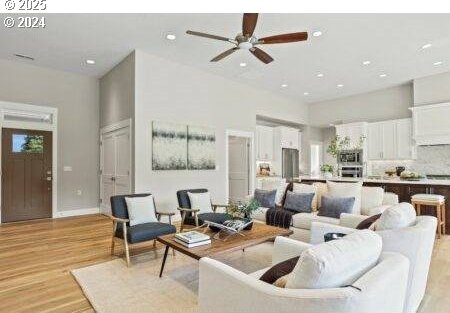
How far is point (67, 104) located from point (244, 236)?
567cm

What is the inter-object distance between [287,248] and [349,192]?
7.90 ft

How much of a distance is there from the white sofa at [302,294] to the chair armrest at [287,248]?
2.18 feet

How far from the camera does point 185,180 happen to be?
5.93m

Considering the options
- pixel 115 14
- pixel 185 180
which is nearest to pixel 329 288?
pixel 115 14

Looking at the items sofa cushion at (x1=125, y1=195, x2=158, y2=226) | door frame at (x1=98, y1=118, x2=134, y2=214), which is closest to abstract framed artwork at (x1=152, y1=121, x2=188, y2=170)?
door frame at (x1=98, y1=118, x2=134, y2=214)

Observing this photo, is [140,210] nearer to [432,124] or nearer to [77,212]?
[77,212]

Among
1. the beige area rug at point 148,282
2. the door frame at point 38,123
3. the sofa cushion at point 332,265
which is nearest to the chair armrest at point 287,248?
the sofa cushion at point 332,265

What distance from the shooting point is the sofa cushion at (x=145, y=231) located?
323 cm

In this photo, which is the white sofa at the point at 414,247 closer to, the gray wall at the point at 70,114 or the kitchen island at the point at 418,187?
the kitchen island at the point at 418,187

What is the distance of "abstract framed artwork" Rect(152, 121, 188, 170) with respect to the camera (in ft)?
17.8

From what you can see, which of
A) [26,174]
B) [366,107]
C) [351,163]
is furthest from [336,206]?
[26,174]

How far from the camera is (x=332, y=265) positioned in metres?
1.22
